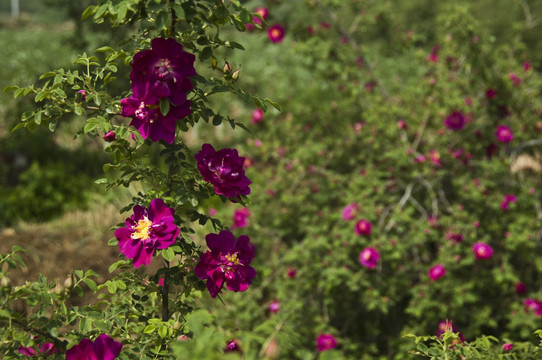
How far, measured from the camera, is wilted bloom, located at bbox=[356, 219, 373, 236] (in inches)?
96.3

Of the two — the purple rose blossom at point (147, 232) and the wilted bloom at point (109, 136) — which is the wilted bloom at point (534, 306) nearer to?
the purple rose blossom at point (147, 232)

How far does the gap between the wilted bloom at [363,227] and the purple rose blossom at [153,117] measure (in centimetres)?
158

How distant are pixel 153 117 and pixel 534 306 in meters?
2.06

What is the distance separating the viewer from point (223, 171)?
1058 mm

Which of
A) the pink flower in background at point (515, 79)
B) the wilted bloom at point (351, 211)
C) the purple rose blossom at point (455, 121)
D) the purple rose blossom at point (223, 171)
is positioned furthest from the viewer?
the pink flower in background at point (515, 79)

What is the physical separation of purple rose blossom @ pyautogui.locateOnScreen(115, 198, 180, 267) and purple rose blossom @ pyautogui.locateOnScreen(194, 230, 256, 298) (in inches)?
3.7

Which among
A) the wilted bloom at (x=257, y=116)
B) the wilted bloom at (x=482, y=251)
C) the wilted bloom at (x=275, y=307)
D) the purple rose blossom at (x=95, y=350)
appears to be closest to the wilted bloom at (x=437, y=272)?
the wilted bloom at (x=482, y=251)

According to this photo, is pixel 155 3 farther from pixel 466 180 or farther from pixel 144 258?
pixel 466 180

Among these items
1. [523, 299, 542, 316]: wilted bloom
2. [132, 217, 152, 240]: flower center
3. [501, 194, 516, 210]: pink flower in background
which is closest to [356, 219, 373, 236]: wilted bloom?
[501, 194, 516, 210]: pink flower in background

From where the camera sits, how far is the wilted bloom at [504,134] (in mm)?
2621

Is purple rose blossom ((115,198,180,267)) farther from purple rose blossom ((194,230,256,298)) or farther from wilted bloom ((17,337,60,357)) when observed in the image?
wilted bloom ((17,337,60,357))

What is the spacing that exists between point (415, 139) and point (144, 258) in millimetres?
2230

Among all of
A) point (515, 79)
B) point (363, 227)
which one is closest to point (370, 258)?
point (363, 227)

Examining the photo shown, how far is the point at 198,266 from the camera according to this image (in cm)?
107
